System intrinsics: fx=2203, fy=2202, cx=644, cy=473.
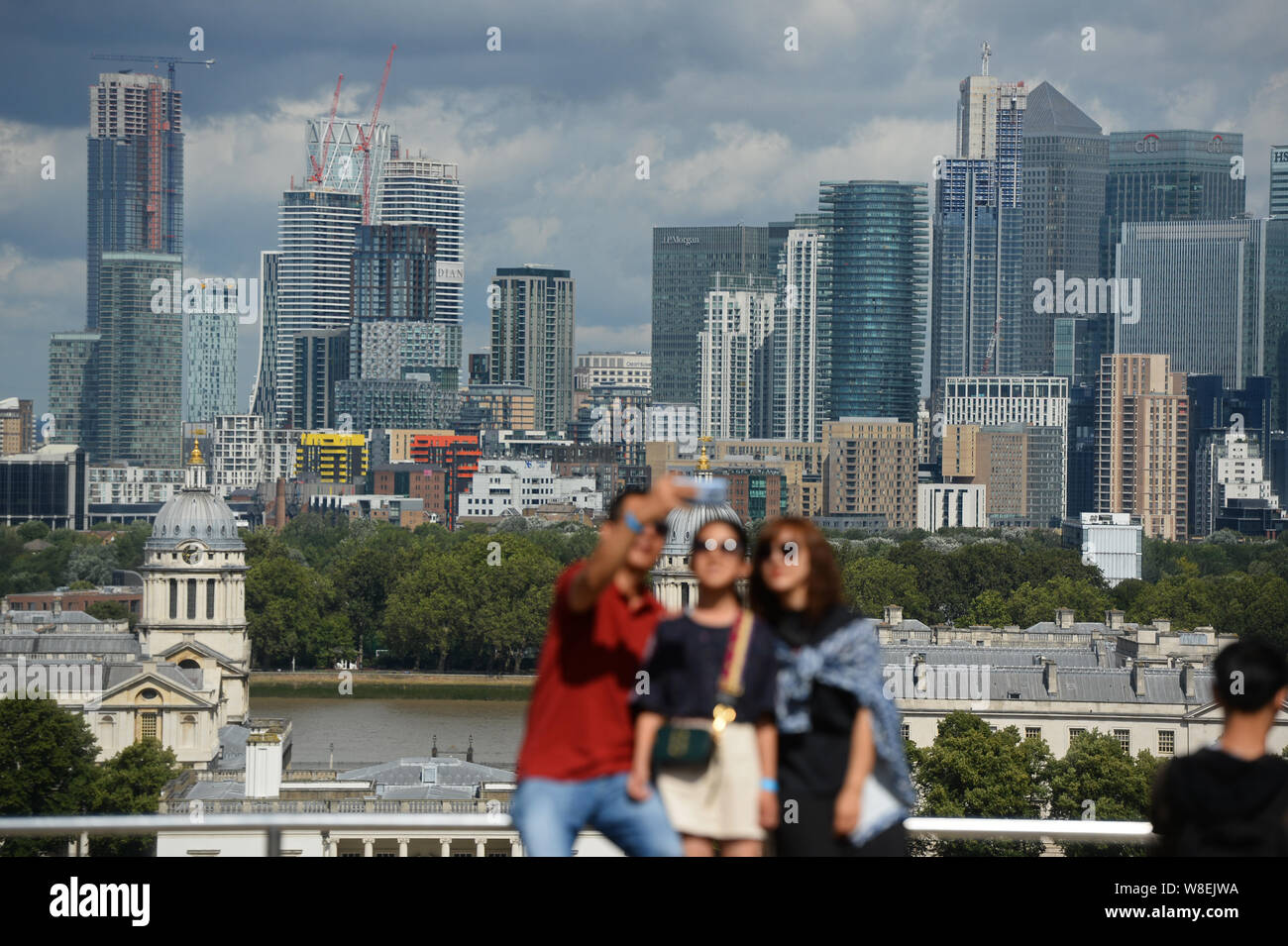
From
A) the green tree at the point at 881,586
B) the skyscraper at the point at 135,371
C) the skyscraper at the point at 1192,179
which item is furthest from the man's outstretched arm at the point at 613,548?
the skyscraper at the point at 1192,179

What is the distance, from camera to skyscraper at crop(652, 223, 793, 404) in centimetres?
18412

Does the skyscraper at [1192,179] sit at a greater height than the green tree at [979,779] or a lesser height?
greater

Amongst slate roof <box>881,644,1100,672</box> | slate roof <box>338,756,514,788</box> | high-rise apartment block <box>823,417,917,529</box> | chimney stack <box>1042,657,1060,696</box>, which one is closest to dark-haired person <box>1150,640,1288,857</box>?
slate roof <box>338,756,514,788</box>

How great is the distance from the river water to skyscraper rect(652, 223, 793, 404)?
428 feet

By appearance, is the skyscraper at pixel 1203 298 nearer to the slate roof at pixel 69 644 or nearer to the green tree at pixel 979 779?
the slate roof at pixel 69 644

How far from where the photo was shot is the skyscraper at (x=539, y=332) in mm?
184750

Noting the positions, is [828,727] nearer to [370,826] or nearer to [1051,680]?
[370,826]

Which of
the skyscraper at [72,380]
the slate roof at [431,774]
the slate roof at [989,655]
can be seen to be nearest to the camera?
the slate roof at [431,774]

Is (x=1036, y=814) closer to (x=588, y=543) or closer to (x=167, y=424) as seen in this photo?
(x=588, y=543)

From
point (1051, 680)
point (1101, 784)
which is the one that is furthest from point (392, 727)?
point (1101, 784)

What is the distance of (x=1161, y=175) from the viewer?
650 ft

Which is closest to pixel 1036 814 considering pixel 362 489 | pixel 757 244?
pixel 362 489

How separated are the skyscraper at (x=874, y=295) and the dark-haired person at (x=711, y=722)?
161506 millimetres

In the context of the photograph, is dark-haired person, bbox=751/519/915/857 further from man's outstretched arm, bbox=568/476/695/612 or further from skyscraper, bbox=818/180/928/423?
skyscraper, bbox=818/180/928/423
